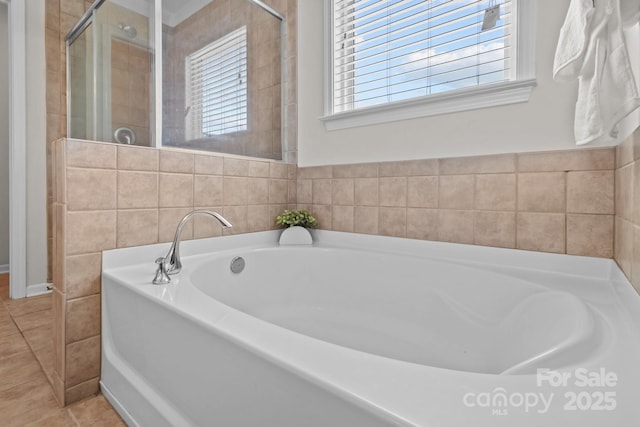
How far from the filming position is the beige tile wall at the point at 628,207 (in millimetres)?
813

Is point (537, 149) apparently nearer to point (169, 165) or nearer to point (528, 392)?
point (528, 392)

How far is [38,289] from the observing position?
2.35 metres

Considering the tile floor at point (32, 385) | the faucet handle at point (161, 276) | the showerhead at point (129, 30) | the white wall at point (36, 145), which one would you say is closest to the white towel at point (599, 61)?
the faucet handle at point (161, 276)

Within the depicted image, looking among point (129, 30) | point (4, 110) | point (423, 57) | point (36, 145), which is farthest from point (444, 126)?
point (4, 110)

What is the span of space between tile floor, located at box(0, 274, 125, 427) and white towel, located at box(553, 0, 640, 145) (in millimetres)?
1709

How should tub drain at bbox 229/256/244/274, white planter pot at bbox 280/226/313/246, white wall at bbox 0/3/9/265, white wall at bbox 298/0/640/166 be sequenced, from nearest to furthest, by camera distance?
white wall at bbox 298/0/640/166 < tub drain at bbox 229/256/244/274 < white planter pot at bbox 280/226/313/246 < white wall at bbox 0/3/9/265

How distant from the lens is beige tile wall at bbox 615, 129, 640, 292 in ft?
2.67

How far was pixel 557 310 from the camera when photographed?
0.90 metres

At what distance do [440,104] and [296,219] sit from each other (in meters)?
1.02

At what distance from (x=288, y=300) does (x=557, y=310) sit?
3.84ft

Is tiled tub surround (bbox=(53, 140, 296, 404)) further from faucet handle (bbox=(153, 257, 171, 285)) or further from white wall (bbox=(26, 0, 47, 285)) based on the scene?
white wall (bbox=(26, 0, 47, 285))

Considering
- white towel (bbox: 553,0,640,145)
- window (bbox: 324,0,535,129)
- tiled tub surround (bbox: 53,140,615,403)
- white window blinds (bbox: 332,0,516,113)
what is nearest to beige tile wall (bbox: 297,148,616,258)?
tiled tub surround (bbox: 53,140,615,403)

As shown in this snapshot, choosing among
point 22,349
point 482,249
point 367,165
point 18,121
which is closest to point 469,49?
point 367,165

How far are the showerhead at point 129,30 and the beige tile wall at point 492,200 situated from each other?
4.51 ft
